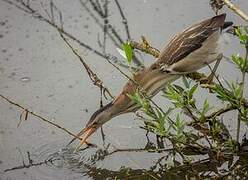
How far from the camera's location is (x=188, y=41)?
126 inches

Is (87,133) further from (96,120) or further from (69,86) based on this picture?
(69,86)

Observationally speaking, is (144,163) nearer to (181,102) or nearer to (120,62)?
(181,102)

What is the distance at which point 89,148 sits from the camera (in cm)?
319

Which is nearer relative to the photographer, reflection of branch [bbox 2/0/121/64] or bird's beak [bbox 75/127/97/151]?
bird's beak [bbox 75/127/97/151]

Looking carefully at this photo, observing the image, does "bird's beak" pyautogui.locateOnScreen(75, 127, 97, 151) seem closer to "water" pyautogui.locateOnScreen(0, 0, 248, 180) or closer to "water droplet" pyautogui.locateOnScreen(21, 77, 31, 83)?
"water" pyautogui.locateOnScreen(0, 0, 248, 180)

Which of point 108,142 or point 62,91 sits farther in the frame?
point 62,91

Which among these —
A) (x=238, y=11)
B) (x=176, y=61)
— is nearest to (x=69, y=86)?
(x=176, y=61)

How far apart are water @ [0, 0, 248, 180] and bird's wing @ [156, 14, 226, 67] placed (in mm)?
345

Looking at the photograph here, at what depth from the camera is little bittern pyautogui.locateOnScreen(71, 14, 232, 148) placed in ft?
10.0

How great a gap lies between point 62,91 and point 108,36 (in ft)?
1.84

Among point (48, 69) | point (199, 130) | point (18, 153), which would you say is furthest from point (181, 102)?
point (48, 69)

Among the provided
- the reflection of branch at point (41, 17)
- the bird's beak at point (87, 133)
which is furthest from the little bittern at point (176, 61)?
the reflection of branch at point (41, 17)

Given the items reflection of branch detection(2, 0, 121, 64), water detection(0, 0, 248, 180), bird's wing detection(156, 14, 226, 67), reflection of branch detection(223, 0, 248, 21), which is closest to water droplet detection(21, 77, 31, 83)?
water detection(0, 0, 248, 180)

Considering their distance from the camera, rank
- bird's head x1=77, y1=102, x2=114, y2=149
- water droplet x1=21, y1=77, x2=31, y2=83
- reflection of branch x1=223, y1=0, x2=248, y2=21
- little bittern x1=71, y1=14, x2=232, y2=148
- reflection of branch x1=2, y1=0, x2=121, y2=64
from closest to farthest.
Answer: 1. bird's head x1=77, y1=102, x2=114, y2=149
2. little bittern x1=71, y1=14, x2=232, y2=148
3. reflection of branch x1=223, y1=0, x2=248, y2=21
4. water droplet x1=21, y1=77, x2=31, y2=83
5. reflection of branch x1=2, y1=0, x2=121, y2=64
